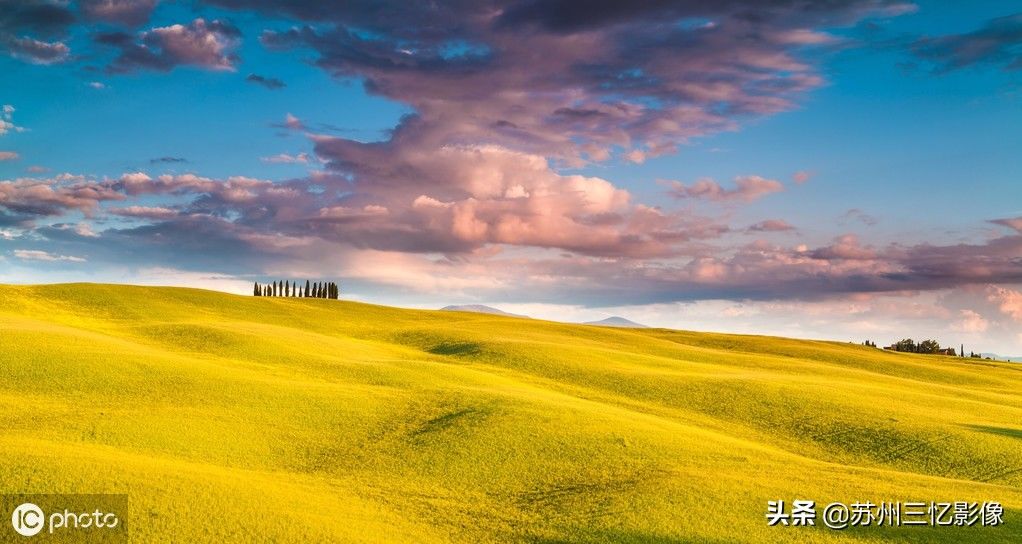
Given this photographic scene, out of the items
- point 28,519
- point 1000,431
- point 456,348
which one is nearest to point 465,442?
point 28,519

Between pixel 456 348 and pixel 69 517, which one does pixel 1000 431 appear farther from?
pixel 69 517

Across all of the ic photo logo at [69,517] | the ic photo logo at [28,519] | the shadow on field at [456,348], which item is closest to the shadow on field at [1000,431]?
the shadow on field at [456,348]

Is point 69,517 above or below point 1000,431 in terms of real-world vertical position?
below

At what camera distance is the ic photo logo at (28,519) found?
13.6m

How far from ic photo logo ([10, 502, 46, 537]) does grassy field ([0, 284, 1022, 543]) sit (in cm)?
95

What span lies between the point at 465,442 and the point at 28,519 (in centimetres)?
1182

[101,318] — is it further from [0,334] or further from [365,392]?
[365,392]

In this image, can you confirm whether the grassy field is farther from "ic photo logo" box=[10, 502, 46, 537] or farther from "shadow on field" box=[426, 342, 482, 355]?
"ic photo logo" box=[10, 502, 46, 537]

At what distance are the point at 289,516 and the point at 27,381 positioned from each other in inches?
817

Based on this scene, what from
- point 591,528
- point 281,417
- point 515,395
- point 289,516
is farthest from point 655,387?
point 289,516

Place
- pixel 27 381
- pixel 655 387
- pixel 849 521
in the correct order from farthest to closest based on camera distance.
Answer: pixel 655 387 → pixel 27 381 → pixel 849 521

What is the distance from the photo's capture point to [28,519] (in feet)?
45.6

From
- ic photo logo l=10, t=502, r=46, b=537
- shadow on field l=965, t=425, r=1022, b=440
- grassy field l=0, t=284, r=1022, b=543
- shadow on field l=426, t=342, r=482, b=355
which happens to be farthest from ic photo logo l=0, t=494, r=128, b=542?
shadow on field l=426, t=342, r=482, b=355

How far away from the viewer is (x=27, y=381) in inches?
1164
